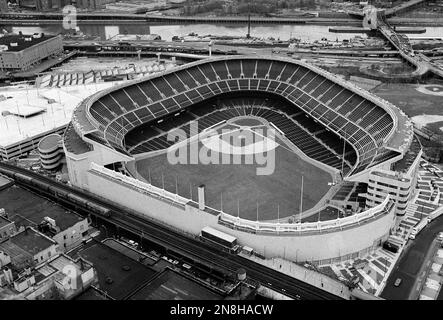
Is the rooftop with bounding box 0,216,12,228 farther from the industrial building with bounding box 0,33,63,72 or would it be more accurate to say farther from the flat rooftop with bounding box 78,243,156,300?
the industrial building with bounding box 0,33,63,72

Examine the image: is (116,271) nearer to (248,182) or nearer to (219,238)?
(219,238)

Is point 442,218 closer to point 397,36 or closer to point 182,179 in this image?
point 182,179

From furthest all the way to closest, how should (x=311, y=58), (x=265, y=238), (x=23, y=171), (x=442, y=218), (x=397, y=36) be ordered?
1. (x=397, y=36)
2. (x=311, y=58)
3. (x=23, y=171)
4. (x=442, y=218)
5. (x=265, y=238)

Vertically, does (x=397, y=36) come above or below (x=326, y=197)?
above

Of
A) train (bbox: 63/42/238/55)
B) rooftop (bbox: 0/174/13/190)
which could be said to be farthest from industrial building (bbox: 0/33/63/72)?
rooftop (bbox: 0/174/13/190)

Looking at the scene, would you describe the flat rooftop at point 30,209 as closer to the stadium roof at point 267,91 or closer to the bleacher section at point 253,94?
the stadium roof at point 267,91

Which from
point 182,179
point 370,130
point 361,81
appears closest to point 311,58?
point 361,81

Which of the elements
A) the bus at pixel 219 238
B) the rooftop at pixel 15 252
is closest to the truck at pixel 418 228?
the bus at pixel 219 238
